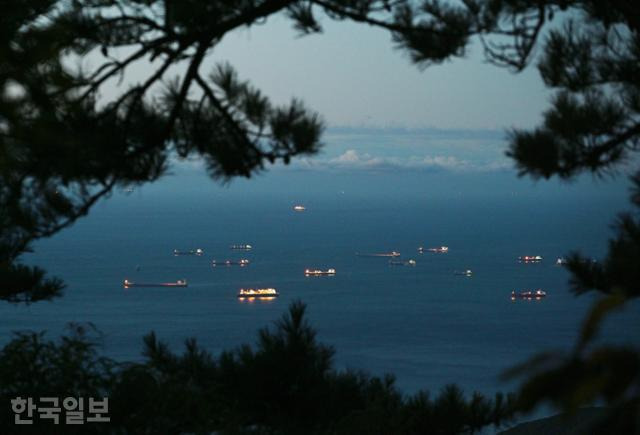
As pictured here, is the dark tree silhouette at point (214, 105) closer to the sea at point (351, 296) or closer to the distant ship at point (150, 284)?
the sea at point (351, 296)

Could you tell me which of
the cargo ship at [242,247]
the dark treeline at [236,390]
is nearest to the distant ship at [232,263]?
the cargo ship at [242,247]

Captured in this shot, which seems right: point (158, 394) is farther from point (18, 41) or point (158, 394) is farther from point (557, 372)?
point (557, 372)

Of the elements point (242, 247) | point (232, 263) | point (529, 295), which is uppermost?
point (242, 247)

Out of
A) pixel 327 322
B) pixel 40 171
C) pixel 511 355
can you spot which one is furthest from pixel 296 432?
pixel 327 322

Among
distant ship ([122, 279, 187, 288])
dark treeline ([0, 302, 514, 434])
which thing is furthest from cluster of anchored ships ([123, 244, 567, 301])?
dark treeline ([0, 302, 514, 434])

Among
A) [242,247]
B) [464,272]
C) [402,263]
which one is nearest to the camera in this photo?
[464,272]

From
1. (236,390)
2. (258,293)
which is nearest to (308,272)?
(258,293)

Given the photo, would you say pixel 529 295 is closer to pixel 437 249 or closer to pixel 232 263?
pixel 232 263

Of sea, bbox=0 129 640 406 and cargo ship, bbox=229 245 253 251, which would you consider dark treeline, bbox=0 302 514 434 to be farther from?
cargo ship, bbox=229 245 253 251
